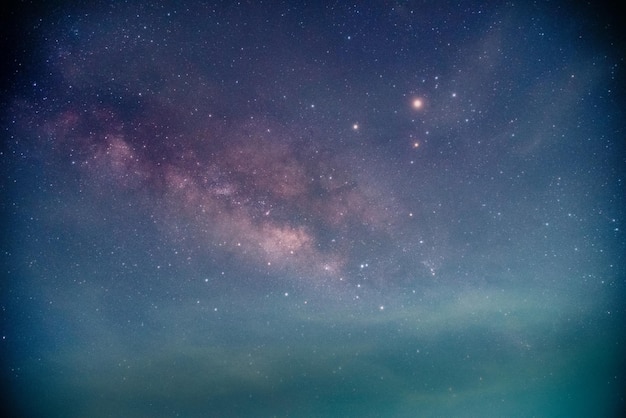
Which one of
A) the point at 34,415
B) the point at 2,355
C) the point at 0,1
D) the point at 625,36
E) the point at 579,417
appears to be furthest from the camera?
the point at 579,417

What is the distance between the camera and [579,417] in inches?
1026

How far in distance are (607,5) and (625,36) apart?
48.6 inches

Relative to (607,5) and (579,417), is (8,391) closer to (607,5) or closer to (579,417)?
(607,5)

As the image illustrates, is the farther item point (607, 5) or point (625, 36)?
point (625, 36)

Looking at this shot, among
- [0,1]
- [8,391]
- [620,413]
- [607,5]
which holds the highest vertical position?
[607,5]

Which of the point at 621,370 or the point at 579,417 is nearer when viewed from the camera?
the point at 621,370

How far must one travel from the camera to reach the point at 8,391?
12.7m

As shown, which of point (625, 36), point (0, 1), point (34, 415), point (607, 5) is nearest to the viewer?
point (0, 1)

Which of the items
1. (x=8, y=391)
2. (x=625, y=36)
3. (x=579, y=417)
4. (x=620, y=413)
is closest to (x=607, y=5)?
(x=625, y=36)

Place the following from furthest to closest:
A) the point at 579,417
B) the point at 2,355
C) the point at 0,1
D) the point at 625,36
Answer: the point at 579,417
the point at 2,355
the point at 625,36
the point at 0,1

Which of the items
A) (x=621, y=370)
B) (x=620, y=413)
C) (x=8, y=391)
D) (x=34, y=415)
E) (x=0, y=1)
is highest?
(x=0, y=1)

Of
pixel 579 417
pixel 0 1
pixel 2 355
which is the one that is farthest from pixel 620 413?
pixel 2 355

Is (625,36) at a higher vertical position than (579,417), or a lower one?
higher

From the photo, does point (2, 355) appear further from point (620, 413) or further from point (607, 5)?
point (620, 413)
